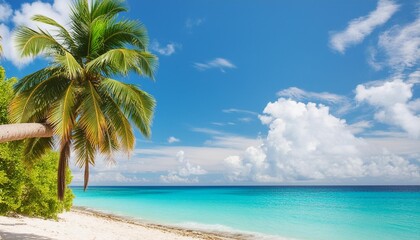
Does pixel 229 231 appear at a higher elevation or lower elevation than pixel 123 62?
lower

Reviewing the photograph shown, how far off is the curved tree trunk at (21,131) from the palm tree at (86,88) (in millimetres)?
44

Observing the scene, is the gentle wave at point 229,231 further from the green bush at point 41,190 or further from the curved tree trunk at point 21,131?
the curved tree trunk at point 21,131

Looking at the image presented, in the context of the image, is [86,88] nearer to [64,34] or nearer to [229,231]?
[64,34]

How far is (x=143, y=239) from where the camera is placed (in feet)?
54.5

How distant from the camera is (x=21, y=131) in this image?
307 inches

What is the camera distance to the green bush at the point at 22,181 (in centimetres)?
1359

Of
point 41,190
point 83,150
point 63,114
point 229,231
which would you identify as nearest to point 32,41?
point 63,114

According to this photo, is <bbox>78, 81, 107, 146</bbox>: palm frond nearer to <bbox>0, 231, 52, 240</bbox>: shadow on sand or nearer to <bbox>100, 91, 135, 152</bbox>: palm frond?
<bbox>100, 91, 135, 152</bbox>: palm frond

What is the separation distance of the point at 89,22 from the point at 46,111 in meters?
2.83

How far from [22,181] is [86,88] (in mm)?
7648

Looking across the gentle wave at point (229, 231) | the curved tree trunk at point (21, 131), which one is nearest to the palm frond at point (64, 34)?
the curved tree trunk at point (21, 131)

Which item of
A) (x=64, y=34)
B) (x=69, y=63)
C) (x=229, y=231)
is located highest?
(x=64, y=34)

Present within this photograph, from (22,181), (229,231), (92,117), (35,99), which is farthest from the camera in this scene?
(229,231)

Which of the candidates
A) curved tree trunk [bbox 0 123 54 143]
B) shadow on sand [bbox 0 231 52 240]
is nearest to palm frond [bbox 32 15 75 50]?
curved tree trunk [bbox 0 123 54 143]
